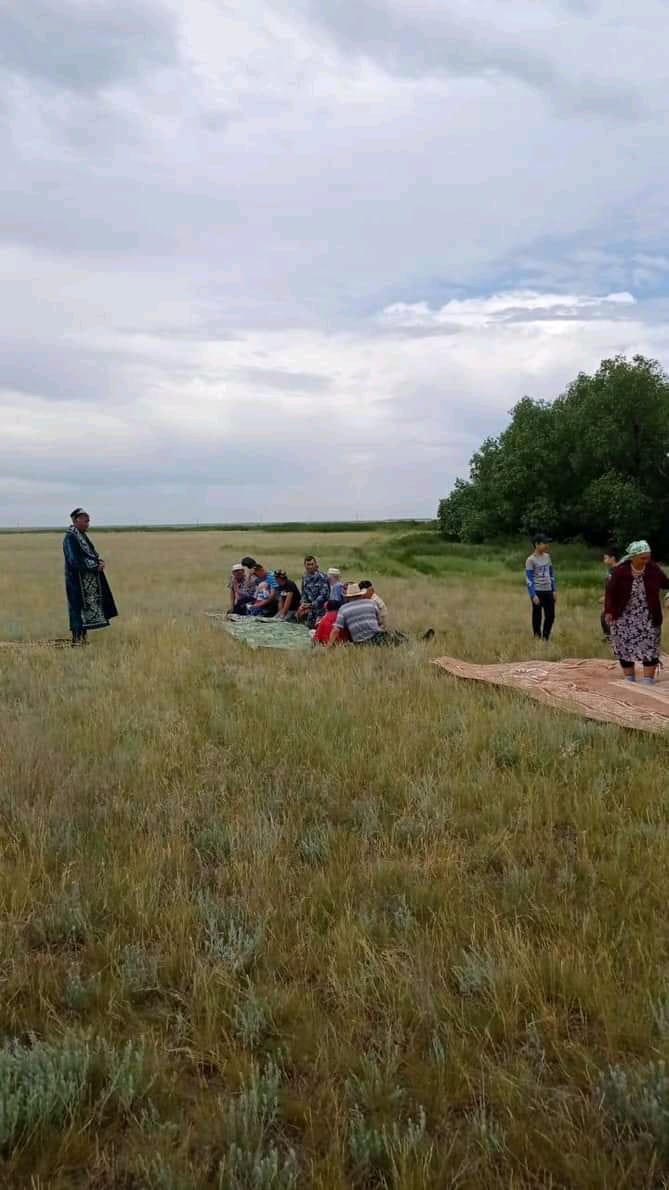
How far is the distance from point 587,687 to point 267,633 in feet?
17.9

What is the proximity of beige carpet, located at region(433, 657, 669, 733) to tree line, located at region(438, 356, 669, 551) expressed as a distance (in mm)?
26172

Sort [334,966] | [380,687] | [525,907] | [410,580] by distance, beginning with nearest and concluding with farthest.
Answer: [334,966], [525,907], [380,687], [410,580]

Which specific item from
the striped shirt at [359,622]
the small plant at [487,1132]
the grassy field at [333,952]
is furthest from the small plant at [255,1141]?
the striped shirt at [359,622]

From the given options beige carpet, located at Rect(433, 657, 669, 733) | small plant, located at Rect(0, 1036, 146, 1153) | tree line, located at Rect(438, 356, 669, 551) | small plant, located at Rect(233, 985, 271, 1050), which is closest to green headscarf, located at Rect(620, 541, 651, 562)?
beige carpet, located at Rect(433, 657, 669, 733)

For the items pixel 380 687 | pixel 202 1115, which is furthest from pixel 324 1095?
pixel 380 687

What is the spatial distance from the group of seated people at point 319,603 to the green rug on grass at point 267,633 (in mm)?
276

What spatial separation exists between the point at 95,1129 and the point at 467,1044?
3.74ft

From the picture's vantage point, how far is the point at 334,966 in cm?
290

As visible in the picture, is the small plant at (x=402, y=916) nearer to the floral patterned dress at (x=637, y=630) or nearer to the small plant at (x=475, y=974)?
the small plant at (x=475, y=974)

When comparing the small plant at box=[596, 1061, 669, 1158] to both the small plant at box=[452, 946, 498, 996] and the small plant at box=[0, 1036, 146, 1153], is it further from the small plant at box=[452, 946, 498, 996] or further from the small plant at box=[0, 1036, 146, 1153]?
the small plant at box=[0, 1036, 146, 1153]

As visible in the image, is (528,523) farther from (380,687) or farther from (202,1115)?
(202,1115)

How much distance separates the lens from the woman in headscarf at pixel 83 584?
10.5 m

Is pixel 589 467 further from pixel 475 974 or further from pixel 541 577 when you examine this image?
pixel 475 974

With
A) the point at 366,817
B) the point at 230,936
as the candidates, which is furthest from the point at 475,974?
the point at 366,817
